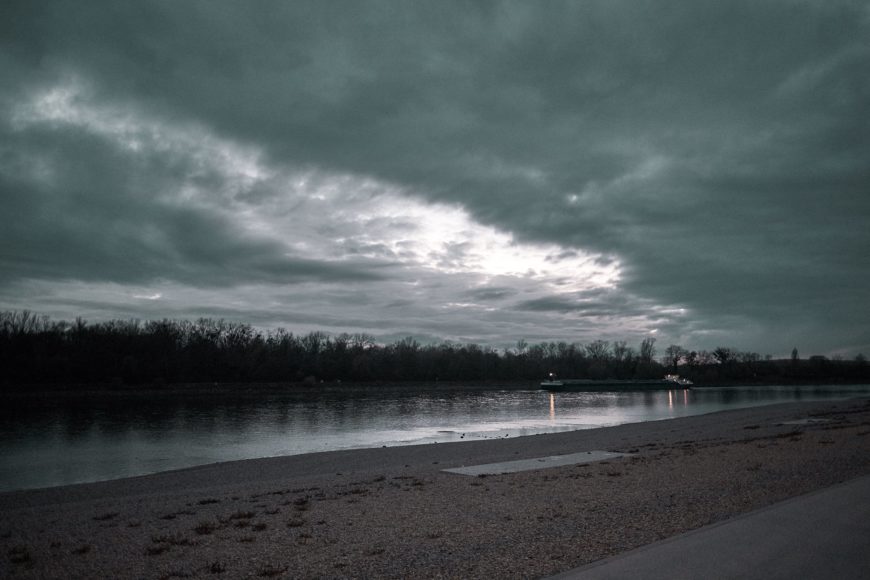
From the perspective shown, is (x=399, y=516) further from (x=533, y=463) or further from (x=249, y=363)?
(x=249, y=363)

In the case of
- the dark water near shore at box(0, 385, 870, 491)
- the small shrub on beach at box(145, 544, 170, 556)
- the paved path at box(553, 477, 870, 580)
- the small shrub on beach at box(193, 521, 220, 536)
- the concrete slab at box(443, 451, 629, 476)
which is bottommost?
the dark water near shore at box(0, 385, 870, 491)

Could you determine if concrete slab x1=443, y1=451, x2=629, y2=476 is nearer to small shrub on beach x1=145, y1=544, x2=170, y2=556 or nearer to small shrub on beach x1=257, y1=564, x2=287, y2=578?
small shrub on beach x1=145, y1=544, x2=170, y2=556

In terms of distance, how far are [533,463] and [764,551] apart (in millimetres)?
11525

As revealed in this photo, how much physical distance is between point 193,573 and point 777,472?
12519 mm

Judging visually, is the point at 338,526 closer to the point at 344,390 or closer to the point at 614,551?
the point at 614,551

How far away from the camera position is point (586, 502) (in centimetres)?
1035

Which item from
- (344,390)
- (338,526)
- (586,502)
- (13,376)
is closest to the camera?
(338,526)

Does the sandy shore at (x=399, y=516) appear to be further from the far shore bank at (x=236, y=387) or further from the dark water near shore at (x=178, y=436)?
the far shore bank at (x=236, y=387)

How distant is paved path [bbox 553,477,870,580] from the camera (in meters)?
6.07

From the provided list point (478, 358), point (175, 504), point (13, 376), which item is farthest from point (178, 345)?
point (175, 504)

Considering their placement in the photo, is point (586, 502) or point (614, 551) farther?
point (586, 502)

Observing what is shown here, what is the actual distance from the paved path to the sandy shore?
0.62 metres

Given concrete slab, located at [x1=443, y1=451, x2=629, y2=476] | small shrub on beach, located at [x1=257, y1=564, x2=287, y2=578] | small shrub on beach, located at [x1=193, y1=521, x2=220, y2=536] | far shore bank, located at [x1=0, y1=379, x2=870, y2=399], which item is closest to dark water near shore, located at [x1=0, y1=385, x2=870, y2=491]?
→ concrete slab, located at [x1=443, y1=451, x2=629, y2=476]

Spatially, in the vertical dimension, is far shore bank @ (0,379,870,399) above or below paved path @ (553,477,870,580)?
below
